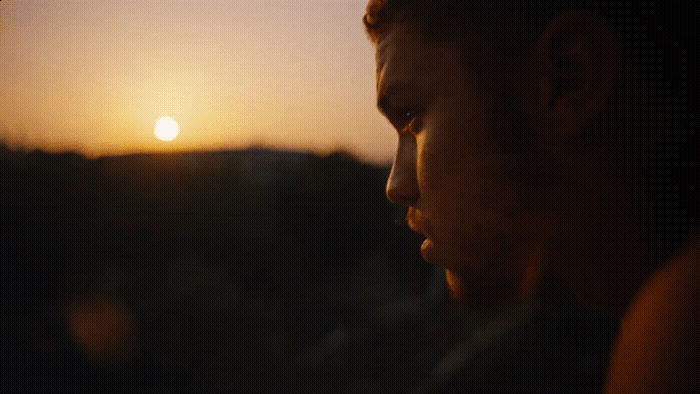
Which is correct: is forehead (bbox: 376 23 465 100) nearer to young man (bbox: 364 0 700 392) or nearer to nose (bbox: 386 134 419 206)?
young man (bbox: 364 0 700 392)

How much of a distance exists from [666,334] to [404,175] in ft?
1.91

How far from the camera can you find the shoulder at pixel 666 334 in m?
0.70

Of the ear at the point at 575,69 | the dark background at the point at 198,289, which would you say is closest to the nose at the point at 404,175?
the ear at the point at 575,69

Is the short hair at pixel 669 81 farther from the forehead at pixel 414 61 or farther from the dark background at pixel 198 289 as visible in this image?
the dark background at pixel 198 289

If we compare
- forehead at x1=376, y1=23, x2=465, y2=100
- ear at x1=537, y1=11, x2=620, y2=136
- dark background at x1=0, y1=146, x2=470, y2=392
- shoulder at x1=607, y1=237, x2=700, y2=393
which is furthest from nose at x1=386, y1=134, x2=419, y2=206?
dark background at x1=0, y1=146, x2=470, y2=392

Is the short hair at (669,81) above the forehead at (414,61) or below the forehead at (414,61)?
below

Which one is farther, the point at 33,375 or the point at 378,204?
the point at 378,204

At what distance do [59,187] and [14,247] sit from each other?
0.97m

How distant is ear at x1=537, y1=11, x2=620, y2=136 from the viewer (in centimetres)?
83

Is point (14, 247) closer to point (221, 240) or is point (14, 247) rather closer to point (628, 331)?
point (221, 240)

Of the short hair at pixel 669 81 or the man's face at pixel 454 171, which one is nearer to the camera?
the short hair at pixel 669 81

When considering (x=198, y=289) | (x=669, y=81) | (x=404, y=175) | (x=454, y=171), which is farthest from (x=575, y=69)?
(x=198, y=289)

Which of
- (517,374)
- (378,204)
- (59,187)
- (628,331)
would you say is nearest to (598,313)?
(517,374)

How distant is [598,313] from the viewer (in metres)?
4.02
